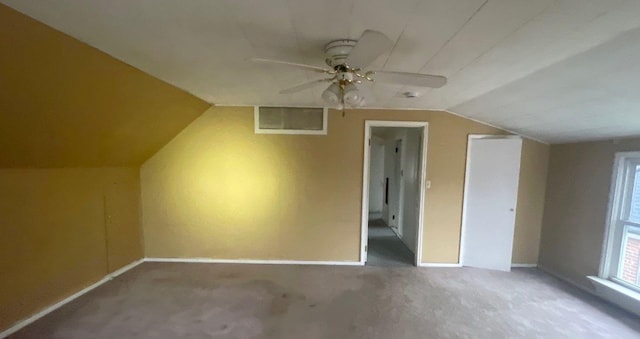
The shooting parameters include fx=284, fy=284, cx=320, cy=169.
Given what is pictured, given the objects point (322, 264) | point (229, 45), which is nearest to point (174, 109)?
point (229, 45)

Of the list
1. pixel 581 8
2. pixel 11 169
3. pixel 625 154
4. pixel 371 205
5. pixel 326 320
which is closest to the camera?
pixel 581 8

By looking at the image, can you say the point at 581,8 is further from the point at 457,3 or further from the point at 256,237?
the point at 256,237

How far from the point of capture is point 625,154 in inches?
108

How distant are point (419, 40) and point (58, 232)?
3.40 metres

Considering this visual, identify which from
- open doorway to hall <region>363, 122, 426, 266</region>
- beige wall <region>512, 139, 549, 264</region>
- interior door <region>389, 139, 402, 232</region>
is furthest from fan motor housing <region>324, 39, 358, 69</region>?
interior door <region>389, 139, 402, 232</region>

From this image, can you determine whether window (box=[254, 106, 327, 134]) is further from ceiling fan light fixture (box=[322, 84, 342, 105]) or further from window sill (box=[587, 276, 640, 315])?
window sill (box=[587, 276, 640, 315])

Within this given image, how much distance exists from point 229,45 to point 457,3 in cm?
124

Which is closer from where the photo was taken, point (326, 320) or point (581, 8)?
point (581, 8)

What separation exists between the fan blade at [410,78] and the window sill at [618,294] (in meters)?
2.86

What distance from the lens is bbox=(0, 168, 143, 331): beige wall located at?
7.34ft

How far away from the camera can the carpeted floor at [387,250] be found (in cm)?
388

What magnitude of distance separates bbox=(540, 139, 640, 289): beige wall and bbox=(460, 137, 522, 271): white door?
1.54ft

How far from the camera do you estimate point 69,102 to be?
1981 mm

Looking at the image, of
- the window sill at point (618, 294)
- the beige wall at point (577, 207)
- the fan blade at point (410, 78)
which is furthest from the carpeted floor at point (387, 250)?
the fan blade at point (410, 78)
